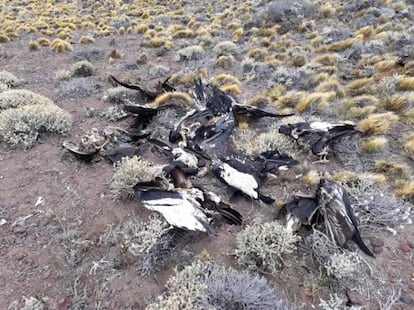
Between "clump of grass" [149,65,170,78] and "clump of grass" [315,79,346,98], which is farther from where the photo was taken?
"clump of grass" [149,65,170,78]

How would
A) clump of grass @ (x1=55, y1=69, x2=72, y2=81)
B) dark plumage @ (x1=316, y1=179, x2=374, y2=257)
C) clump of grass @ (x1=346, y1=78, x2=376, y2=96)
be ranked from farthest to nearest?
clump of grass @ (x1=55, y1=69, x2=72, y2=81) → clump of grass @ (x1=346, y1=78, x2=376, y2=96) → dark plumage @ (x1=316, y1=179, x2=374, y2=257)

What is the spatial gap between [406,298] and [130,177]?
137 inches

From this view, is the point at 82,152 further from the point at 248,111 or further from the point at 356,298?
the point at 356,298

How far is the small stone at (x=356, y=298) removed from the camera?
3164 millimetres

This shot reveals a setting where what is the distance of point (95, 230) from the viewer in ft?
13.1

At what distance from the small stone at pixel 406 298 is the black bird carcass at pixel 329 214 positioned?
0.47 meters

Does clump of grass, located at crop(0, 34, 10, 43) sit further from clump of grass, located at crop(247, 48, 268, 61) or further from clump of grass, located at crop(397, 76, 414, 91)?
clump of grass, located at crop(397, 76, 414, 91)

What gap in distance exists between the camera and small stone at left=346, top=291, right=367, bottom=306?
10.4 feet

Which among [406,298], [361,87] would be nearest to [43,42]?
[361,87]

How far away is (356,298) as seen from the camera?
3.20 meters

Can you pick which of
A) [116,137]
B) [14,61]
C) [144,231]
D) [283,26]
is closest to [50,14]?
[14,61]

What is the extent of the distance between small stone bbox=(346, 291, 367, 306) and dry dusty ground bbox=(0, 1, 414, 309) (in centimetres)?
13

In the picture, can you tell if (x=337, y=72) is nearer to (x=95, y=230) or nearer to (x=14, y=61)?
(x=95, y=230)

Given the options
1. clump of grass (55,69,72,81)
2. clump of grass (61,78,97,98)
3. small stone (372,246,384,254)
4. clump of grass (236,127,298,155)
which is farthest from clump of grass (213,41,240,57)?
small stone (372,246,384,254)
